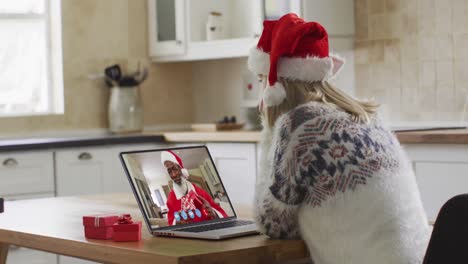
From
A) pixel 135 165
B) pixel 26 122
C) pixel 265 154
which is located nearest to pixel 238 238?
pixel 265 154

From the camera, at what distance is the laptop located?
2518mm

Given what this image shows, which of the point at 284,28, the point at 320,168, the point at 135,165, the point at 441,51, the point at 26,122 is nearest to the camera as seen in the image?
the point at 320,168

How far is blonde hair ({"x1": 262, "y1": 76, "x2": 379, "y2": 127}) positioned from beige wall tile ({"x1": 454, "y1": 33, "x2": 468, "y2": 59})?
2.56 metres

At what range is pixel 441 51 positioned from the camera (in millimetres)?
4949

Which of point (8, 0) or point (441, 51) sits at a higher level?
→ point (8, 0)

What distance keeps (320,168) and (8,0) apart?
3836mm

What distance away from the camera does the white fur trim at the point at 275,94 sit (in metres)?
2.42

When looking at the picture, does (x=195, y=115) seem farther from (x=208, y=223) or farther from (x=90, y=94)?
(x=208, y=223)

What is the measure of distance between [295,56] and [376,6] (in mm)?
2980

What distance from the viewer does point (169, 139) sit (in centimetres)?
554

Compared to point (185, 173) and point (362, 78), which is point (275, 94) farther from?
point (362, 78)

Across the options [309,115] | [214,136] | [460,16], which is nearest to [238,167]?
[214,136]

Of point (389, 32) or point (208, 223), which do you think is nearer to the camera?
point (208, 223)

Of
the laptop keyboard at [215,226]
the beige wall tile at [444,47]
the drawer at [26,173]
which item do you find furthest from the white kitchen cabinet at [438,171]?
the drawer at [26,173]
